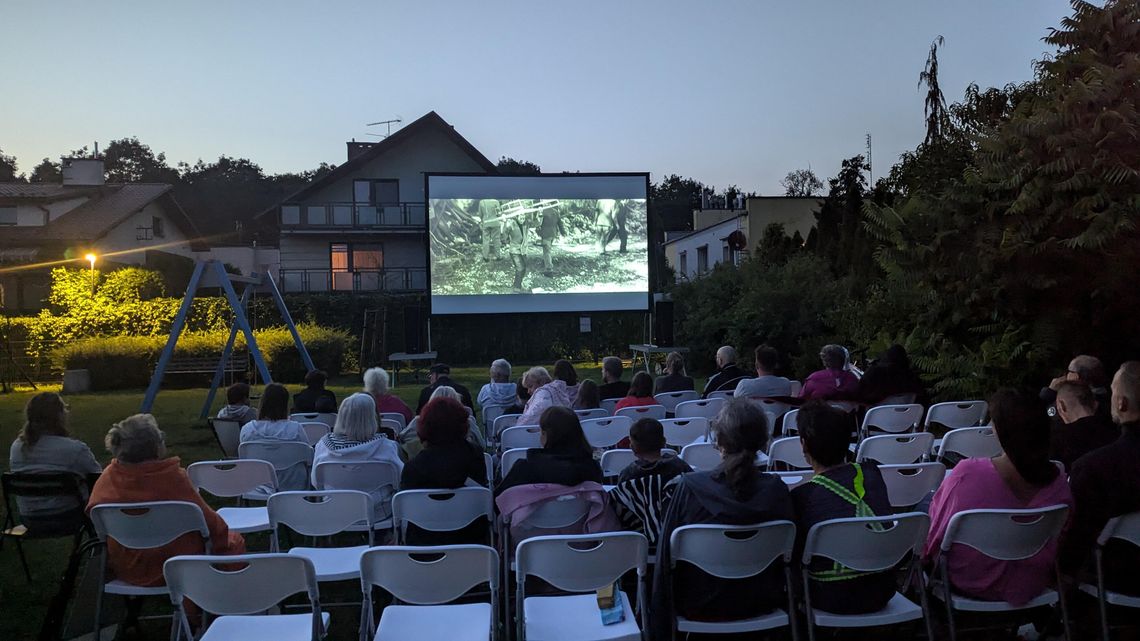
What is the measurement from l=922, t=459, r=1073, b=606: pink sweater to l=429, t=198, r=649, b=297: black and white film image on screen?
15469 mm

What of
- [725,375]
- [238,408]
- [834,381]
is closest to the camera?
[834,381]

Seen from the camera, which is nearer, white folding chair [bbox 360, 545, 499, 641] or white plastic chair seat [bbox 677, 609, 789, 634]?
white folding chair [bbox 360, 545, 499, 641]

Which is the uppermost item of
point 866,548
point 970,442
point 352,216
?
point 352,216

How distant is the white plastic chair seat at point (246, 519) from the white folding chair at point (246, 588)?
5.04 feet

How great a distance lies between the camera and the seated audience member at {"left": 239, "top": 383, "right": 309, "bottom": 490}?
5105mm

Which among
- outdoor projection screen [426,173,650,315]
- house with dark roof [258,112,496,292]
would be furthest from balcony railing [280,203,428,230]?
outdoor projection screen [426,173,650,315]

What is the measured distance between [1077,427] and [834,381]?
114 inches

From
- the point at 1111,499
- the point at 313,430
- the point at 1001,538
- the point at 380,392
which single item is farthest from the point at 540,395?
the point at 1111,499

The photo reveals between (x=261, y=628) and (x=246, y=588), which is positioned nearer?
(x=246, y=588)

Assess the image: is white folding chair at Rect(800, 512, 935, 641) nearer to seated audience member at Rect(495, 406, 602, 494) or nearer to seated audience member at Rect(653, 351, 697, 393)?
seated audience member at Rect(495, 406, 602, 494)

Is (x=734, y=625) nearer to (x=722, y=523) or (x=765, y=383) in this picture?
(x=722, y=523)

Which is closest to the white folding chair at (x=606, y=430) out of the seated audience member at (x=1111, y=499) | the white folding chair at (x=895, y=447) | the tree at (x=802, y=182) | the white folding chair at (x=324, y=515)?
the white folding chair at (x=895, y=447)

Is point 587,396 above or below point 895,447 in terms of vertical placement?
above

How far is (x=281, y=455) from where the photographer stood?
16.5 ft
